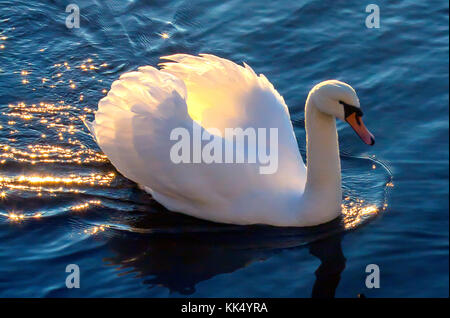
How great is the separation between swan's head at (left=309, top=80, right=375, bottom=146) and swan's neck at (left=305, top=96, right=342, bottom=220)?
0.42 feet

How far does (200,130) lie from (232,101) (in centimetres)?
90

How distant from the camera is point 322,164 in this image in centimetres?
991

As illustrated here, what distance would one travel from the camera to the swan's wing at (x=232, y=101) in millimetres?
10703

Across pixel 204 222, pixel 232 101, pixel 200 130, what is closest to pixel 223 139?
pixel 200 130

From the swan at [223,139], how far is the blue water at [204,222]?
26cm

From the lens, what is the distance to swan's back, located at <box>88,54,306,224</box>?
10.1 metres

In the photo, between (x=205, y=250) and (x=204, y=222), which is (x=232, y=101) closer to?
(x=204, y=222)

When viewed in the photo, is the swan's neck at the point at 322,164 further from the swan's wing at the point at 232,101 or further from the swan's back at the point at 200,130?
the swan's wing at the point at 232,101

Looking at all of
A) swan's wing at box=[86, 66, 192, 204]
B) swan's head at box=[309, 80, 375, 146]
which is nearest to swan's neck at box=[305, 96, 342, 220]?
swan's head at box=[309, 80, 375, 146]

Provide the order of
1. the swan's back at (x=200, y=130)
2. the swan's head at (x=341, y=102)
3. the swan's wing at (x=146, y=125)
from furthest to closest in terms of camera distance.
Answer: the swan's wing at (x=146, y=125), the swan's back at (x=200, y=130), the swan's head at (x=341, y=102)

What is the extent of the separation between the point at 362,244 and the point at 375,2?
6235mm

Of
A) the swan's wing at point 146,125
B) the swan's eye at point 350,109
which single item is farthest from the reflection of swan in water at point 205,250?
the swan's eye at point 350,109

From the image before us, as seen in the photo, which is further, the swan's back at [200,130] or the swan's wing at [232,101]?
the swan's wing at [232,101]

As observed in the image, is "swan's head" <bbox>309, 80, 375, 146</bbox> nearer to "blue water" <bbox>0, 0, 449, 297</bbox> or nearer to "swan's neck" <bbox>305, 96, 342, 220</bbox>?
"swan's neck" <bbox>305, 96, 342, 220</bbox>
